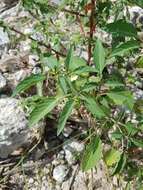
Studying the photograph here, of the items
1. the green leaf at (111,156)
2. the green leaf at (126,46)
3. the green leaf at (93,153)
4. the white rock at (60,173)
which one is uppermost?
the green leaf at (126,46)

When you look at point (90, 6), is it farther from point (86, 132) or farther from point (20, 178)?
point (20, 178)

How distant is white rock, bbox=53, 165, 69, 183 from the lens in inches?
84.0

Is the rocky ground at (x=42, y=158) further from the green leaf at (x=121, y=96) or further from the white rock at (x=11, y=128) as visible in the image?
the green leaf at (x=121, y=96)

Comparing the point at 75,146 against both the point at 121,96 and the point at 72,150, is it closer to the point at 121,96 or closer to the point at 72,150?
the point at 72,150

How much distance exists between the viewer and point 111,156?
2.11 meters

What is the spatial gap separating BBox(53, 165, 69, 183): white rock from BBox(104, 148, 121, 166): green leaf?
0.60 feet

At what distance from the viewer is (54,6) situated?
221 cm

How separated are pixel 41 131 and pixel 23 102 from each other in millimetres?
189

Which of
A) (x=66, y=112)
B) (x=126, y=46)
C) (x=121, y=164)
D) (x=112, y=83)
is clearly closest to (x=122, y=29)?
(x=126, y=46)

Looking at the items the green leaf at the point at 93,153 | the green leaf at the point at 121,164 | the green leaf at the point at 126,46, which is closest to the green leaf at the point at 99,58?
the green leaf at the point at 126,46

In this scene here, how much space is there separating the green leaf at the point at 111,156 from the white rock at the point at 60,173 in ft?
0.60

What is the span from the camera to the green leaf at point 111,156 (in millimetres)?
2100

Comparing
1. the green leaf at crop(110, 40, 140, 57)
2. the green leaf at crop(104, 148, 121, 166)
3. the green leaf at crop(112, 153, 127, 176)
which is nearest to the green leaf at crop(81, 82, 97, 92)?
the green leaf at crop(110, 40, 140, 57)

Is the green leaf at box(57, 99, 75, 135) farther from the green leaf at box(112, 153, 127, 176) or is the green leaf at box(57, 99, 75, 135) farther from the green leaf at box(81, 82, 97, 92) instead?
the green leaf at box(112, 153, 127, 176)
